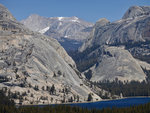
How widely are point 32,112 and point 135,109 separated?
50006 millimetres

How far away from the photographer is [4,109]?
181 meters

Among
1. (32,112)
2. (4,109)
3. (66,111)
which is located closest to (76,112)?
(66,111)

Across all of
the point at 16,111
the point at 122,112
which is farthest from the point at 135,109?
the point at 16,111

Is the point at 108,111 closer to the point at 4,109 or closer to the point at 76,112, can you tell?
the point at 76,112

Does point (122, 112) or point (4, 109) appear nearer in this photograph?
point (122, 112)

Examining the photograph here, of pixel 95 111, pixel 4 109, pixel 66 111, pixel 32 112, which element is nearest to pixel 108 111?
pixel 95 111

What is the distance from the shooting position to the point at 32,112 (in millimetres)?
171750

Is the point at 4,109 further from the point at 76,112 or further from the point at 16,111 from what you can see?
the point at 76,112

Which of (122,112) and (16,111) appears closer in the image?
(122,112)

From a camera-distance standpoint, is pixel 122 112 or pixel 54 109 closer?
pixel 122 112

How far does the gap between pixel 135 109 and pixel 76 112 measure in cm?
2878

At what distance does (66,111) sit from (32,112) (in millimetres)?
17779

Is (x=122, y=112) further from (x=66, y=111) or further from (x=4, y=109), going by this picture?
(x=4, y=109)

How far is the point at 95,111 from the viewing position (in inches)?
6821
